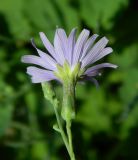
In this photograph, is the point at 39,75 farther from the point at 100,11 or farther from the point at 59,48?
the point at 100,11

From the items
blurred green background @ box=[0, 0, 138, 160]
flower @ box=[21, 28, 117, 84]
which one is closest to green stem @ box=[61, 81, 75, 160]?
flower @ box=[21, 28, 117, 84]

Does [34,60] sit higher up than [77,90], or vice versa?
[34,60]

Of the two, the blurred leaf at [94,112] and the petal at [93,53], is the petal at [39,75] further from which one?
the blurred leaf at [94,112]

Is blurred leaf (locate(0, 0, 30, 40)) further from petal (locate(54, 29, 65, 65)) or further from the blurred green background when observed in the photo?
petal (locate(54, 29, 65, 65))

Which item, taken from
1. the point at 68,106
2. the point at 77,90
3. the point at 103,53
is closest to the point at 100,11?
the point at 77,90

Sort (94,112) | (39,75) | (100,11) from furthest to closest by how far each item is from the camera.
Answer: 1. (94,112)
2. (100,11)
3. (39,75)

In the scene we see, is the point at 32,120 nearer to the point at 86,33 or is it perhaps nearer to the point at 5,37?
the point at 5,37
